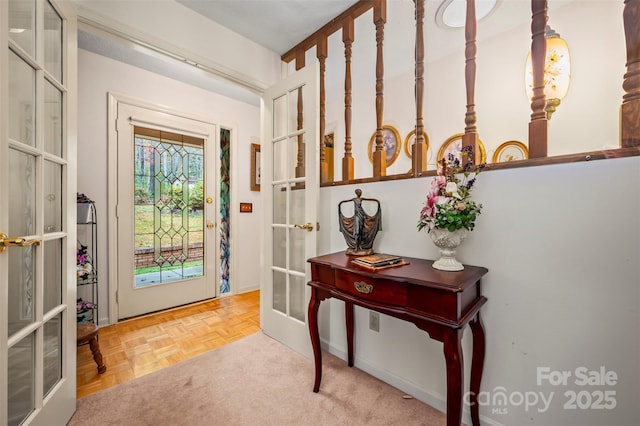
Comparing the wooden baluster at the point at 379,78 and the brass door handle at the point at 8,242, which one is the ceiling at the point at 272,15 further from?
the brass door handle at the point at 8,242

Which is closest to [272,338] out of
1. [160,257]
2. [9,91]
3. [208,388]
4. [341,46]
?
[208,388]

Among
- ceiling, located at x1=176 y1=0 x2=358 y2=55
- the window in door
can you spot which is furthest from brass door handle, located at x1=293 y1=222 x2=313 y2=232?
the window in door

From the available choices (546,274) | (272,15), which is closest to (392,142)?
(272,15)

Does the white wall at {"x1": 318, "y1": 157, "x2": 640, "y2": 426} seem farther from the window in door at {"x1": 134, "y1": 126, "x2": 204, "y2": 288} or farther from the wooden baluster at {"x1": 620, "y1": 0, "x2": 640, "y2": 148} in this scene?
the window in door at {"x1": 134, "y1": 126, "x2": 204, "y2": 288}

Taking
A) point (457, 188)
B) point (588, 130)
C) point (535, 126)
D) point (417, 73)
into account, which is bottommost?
point (457, 188)

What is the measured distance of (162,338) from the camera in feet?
7.16

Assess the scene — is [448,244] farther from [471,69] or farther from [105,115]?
[105,115]

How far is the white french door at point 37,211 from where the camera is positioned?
0.96 meters

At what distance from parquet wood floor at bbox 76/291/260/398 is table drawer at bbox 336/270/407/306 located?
1410mm

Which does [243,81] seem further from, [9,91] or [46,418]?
[46,418]

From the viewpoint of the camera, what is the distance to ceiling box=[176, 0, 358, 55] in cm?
188

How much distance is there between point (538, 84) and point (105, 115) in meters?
3.26

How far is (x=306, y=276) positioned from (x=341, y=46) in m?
2.08

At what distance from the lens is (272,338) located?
7.06 feet
